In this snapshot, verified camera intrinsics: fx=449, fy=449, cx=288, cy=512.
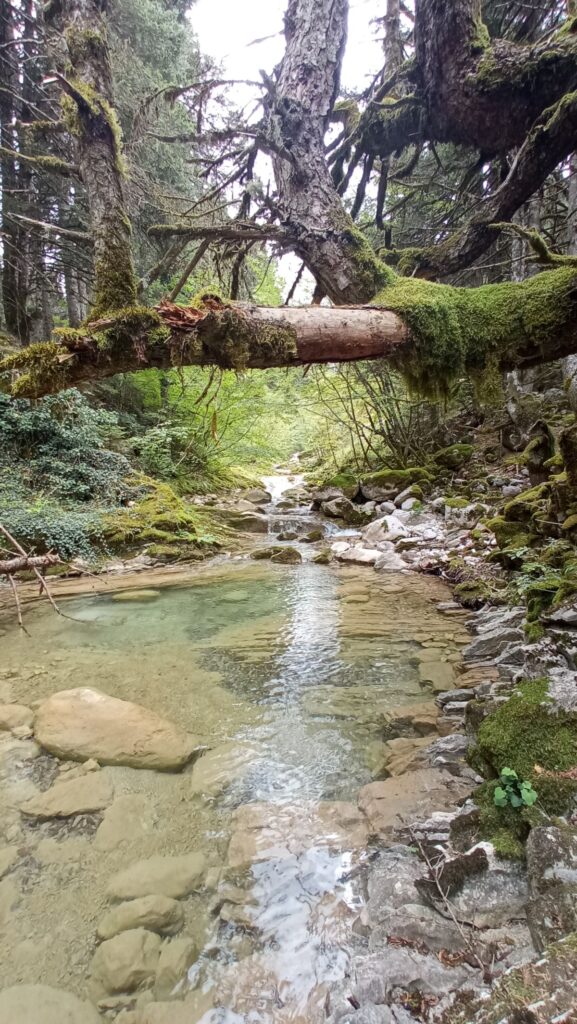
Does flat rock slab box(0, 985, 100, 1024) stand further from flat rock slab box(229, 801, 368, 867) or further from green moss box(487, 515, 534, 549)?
green moss box(487, 515, 534, 549)

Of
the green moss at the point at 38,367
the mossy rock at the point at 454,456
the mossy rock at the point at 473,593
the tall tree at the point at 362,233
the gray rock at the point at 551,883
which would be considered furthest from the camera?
the mossy rock at the point at 454,456

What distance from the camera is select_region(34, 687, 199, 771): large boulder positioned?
9.18 ft

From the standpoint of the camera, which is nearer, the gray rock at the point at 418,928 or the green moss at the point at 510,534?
the gray rock at the point at 418,928

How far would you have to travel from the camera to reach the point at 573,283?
2471 millimetres

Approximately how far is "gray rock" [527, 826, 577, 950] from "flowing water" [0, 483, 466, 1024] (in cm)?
71

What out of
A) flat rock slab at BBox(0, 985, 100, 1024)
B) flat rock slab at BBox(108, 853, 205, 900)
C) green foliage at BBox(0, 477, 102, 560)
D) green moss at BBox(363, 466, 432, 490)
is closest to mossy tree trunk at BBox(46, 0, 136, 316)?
green foliage at BBox(0, 477, 102, 560)

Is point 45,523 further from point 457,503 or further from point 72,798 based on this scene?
point 457,503

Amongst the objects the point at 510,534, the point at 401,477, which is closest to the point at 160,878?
the point at 510,534

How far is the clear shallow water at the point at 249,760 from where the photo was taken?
1709 mm

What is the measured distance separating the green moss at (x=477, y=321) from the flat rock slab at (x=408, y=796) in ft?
7.69

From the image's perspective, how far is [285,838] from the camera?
2232 mm

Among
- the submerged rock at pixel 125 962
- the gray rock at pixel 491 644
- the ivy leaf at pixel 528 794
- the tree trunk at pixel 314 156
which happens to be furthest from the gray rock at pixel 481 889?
the tree trunk at pixel 314 156

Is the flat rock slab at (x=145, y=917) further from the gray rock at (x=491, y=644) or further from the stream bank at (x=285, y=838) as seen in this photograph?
the gray rock at (x=491, y=644)

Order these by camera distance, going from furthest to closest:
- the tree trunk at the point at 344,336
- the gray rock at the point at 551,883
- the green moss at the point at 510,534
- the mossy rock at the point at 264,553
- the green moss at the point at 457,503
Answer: the mossy rock at the point at 264,553 → the green moss at the point at 457,503 → the green moss at the point at 510,534 → the tree trunk at the point at 344,336 → the gray rock at the point at 551,883
